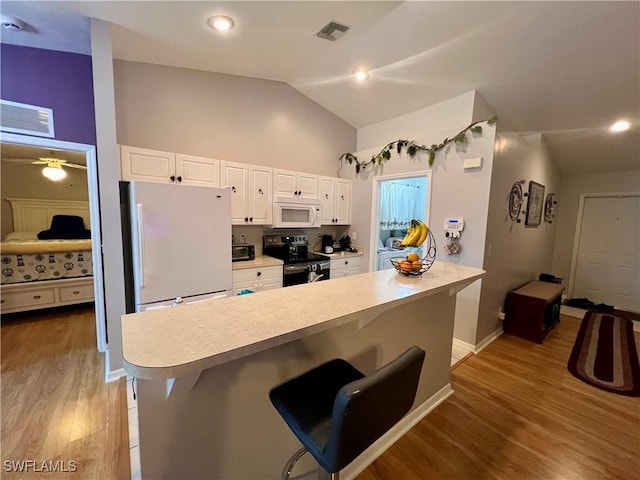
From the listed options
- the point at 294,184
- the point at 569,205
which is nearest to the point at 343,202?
the point at 294,184

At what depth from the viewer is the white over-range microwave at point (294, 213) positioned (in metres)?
3.48

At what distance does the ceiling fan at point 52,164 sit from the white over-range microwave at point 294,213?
3869mm

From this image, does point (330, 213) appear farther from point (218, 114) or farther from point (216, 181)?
point (218, 114)

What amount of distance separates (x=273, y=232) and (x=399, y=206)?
2.46 metres

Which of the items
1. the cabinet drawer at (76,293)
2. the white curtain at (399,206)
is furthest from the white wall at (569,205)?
the cabinet drawer at (76,293)

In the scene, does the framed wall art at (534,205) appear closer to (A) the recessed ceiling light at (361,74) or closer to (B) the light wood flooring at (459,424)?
(B) the light wood flooring at (459,424)

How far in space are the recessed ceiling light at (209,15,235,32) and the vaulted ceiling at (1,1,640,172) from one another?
0.05 metres

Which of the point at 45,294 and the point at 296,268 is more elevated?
the point at 296,268

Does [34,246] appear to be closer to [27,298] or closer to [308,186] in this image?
[27,298]

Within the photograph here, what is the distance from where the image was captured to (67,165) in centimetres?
457

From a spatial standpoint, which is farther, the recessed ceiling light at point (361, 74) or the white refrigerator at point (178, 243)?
the recessed ceiling light at point (361, 74)

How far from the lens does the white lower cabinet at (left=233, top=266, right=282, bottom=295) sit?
300 centimetres

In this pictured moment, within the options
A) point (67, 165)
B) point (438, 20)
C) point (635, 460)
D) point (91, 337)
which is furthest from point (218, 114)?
point (635, 460)

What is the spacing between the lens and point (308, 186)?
3832 mm
